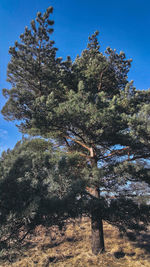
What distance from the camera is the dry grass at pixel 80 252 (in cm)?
761

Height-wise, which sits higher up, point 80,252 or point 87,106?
point 87,106

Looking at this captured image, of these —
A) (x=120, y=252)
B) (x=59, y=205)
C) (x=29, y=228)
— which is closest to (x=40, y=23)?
(x=59, y=205)

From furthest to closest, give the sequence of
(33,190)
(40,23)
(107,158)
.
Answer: (107,158)
(40,23)
(33,190)

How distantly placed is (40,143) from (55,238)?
8260 mm

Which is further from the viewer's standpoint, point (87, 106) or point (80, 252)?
point (80, 252)

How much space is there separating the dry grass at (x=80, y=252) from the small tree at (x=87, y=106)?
895 mm

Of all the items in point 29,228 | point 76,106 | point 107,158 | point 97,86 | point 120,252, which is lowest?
point 120,252

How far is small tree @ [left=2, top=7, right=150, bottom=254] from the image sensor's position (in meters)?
7.47

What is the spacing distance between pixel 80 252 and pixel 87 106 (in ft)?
27.4

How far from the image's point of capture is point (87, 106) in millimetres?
7266

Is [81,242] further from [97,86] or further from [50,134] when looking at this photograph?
[97,86]

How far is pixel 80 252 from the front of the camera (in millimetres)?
9242

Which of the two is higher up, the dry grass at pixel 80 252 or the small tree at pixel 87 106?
the small tree at pixel 87 106

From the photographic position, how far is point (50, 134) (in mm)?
9773
